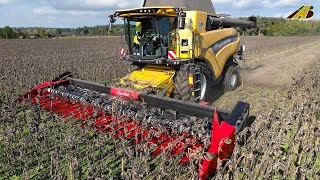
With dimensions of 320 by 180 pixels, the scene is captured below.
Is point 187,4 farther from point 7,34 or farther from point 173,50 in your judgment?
point 7,34

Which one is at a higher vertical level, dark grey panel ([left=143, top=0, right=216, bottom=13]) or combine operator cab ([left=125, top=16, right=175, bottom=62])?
dark grey panel ([left=143, top=0, right=216, bottom=13])

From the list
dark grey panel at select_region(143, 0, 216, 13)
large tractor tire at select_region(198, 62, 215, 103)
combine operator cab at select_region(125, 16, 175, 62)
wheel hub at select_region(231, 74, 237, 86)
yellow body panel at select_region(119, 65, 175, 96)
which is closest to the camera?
yellow body panel at select_region(119, 65, 175, 96)

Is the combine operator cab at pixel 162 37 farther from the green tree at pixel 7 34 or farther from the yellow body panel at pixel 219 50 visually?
the green tree at pixel 7 34

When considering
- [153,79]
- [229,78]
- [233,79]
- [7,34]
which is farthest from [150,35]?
[7,34]

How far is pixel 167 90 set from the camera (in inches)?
223

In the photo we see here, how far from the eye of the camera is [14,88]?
7.89 m

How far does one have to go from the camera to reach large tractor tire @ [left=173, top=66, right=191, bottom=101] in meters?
5.67

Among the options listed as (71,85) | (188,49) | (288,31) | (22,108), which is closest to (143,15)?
(188,49)

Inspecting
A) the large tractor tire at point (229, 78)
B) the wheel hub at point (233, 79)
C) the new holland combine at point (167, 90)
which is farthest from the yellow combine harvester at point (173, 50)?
the wheel hub at point (233, 79)

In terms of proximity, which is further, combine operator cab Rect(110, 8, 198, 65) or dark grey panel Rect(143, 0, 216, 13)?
dark grey panel Rect(143, 0, 216, 13)

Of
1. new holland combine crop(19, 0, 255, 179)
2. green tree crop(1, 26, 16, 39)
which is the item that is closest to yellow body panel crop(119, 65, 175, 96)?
new holland combine crop(19, 0, 255, 179)

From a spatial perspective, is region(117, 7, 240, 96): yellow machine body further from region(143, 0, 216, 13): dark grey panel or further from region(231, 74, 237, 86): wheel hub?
region(231, 74, 237, 86): wheel hub

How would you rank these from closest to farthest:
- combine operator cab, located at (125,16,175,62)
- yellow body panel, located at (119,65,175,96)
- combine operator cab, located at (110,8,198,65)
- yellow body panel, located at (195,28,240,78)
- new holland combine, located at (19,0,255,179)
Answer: new holland combine, located at (19,0,255,179)
yellow body panel, located at (119,65,175,96)
combine operator cab, located at (110,8,198,65)
combine operator cab, located at (125,16,175,62)
yellow body panel, located at (195,28,240,78)

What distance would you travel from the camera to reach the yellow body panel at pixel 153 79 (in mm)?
5570
